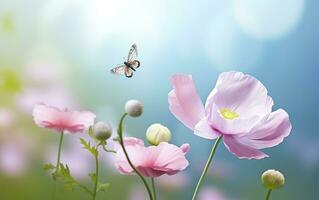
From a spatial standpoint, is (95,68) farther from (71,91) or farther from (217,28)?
(217,28)

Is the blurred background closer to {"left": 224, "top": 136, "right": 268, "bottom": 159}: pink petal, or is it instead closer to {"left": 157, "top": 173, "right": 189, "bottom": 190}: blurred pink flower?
{"left": 157, "top": 173, "right": 189, "bottom": 190}: blurred pink flower

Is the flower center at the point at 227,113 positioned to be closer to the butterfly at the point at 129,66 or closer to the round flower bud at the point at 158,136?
the round flower bud at the point at 158,136

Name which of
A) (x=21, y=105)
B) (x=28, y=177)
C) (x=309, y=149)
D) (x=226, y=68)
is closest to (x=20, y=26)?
(x=21, y=105)

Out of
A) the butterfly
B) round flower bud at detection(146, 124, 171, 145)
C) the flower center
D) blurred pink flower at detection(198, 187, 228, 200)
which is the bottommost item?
blurred pink flower at detection(198, 187, 228, 200)

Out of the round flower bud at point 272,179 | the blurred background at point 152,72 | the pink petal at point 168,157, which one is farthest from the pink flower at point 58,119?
the round flower bud at point 272,179

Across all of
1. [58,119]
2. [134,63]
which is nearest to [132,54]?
[134,63]

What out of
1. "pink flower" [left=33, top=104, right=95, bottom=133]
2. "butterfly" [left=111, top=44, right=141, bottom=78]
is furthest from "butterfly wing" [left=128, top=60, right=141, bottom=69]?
"pink flower" [left=33, top=104, right=95, bottom=133]
